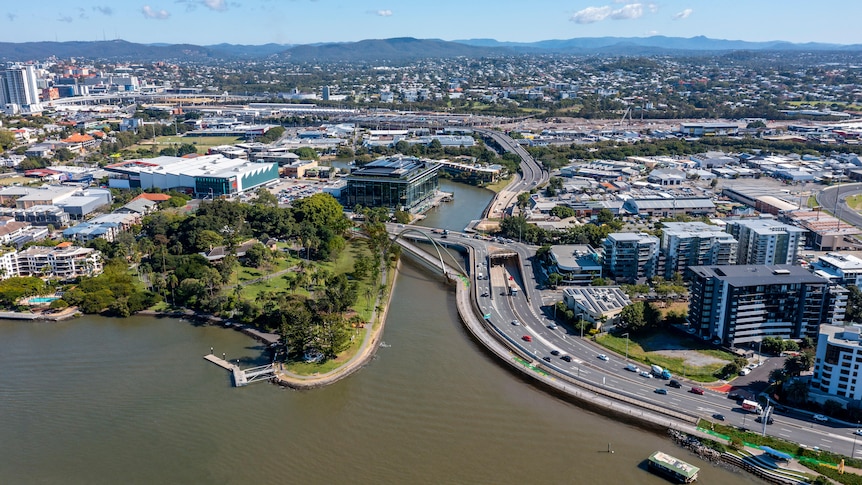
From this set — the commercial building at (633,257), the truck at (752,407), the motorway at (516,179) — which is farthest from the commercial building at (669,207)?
the truck at (752,407)

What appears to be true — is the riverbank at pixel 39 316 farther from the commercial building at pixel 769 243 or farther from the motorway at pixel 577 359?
the commercial building at pixel 769 243

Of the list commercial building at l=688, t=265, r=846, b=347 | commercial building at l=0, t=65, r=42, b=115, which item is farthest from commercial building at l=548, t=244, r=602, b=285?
commercial building at l=0, t=65, r=42, b=115

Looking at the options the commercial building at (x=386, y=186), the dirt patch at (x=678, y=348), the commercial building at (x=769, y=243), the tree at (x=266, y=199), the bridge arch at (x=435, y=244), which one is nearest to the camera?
the dirt patch at (x=678, y=348)

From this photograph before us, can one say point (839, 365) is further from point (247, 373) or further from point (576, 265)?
point (247, 373)

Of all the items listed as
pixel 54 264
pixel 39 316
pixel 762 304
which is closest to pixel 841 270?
pixel 762 304

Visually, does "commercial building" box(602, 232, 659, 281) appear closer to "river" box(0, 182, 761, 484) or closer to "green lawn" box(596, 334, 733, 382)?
"green lawn" box(596, 334, 733, 382)

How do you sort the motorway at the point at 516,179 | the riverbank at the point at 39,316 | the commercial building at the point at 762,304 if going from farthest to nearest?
the motorway at the point at 516,179, the riverbank at the point at 39,316, the commercial building at the point at 762,304
